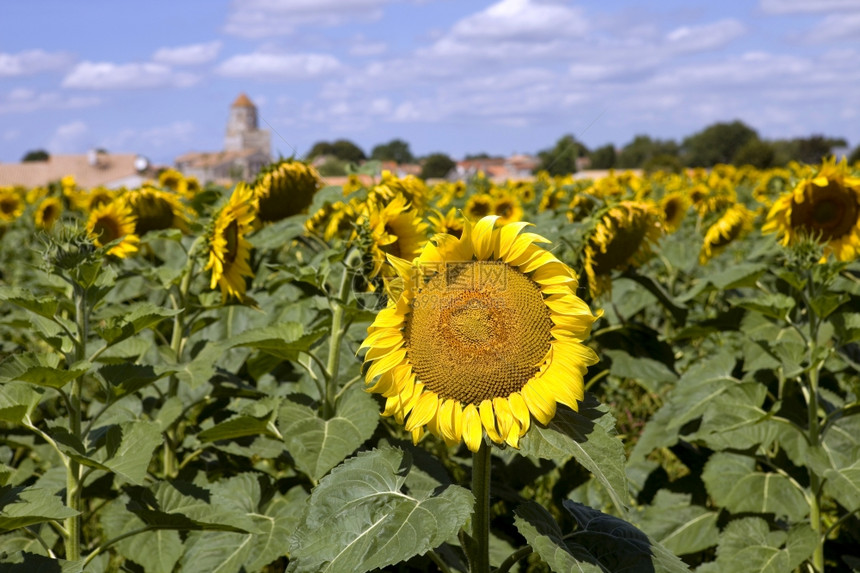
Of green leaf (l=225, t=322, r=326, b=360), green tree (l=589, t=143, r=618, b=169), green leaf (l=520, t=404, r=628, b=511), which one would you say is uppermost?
green leaf (l=225, t=322, r=326, b=360)

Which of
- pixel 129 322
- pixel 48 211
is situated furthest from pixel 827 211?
pixel 48 211

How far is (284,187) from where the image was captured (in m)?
3.84

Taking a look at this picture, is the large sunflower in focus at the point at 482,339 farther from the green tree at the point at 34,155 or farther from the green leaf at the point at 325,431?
the green tree at the point at 34,155

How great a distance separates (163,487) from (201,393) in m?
0.47

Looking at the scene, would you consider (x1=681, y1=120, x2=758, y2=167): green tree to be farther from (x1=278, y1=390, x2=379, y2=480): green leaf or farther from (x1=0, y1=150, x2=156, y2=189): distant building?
(x1=278, y1=390, x2=379, y2=480): green leaf

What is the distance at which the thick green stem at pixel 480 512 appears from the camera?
1.84 m

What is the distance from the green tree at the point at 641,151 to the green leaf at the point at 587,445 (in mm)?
42569

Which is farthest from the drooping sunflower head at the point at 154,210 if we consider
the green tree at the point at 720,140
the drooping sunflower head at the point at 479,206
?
the green tree at the point at 720,140

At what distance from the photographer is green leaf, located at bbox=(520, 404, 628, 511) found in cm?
158

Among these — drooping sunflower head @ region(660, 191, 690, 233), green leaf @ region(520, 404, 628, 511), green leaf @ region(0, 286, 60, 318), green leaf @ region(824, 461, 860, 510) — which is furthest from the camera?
drooping sunflower head @ region(660, 191, 690, 233)

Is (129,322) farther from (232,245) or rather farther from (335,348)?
(232,245)

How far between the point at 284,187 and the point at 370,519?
93.0 inches

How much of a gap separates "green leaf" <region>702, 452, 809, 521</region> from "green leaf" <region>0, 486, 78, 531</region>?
208cm

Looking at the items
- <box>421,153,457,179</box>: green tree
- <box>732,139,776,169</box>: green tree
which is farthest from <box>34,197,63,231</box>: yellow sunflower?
<box>732,139,776,169</box>: green tree
